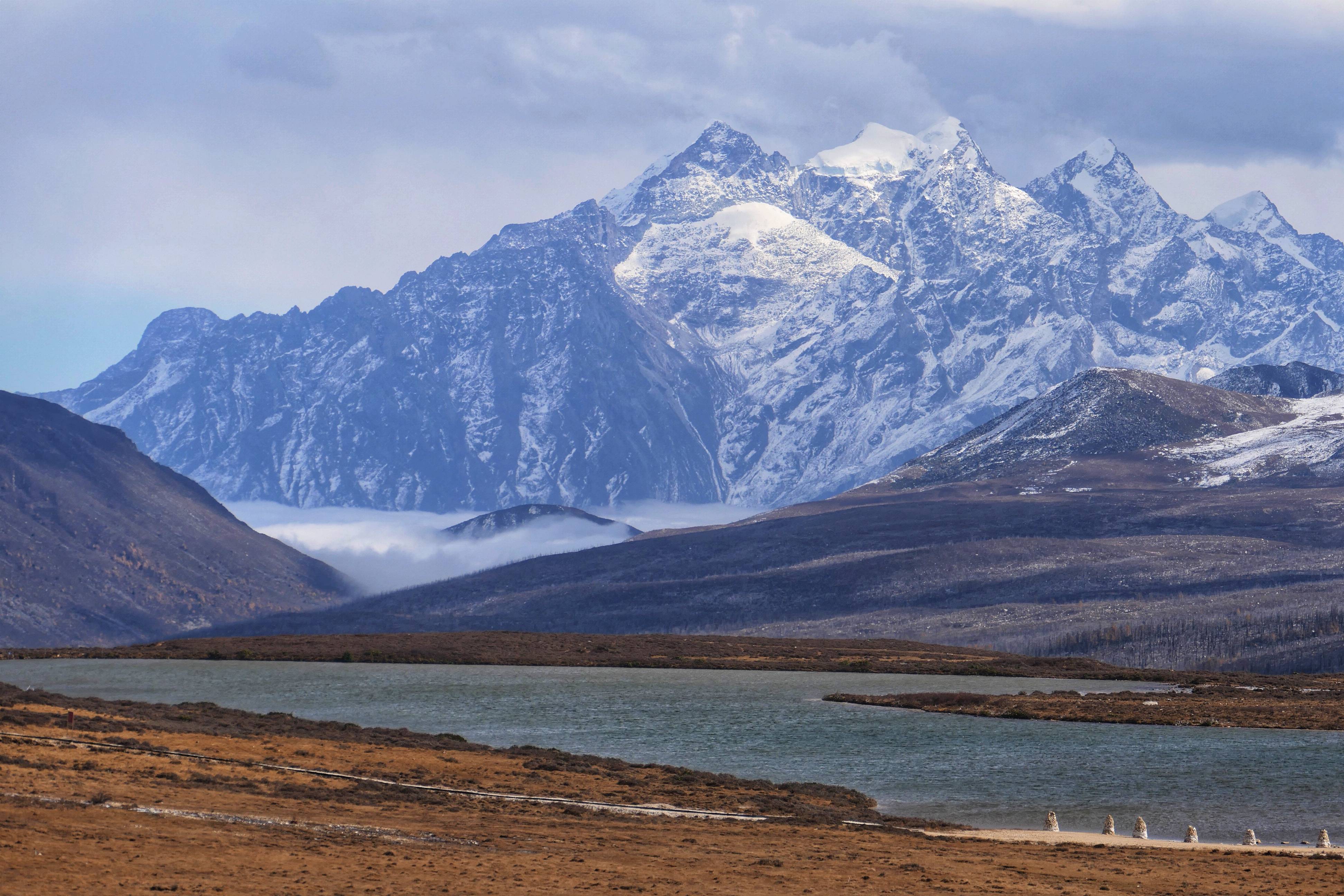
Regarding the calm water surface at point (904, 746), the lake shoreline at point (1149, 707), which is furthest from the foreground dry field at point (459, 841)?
the lake shoreline at point (1149, 707)

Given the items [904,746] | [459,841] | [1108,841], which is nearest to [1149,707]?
[904,746]

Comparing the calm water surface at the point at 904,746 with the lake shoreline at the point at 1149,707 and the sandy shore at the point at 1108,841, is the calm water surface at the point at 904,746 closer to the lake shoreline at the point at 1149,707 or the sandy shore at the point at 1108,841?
the sandy shore at the point at 1108,841

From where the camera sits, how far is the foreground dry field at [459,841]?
54156mm

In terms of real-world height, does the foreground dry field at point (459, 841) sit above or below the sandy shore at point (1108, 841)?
above

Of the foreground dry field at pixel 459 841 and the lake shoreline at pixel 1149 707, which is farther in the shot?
the lake shoreline at pixel 1149 707

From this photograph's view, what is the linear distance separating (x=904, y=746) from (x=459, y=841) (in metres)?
67.7

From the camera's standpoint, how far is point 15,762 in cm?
7188

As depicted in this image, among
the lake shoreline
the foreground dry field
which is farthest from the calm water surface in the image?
the foreground dry field

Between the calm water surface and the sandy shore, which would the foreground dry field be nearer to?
the sandy shore

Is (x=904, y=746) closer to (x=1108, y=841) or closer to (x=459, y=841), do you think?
(x=1108, y=841)

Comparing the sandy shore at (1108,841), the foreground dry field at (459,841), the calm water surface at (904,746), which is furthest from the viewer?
the calm water surface at (904,746)

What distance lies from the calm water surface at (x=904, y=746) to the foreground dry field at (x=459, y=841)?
11711mm

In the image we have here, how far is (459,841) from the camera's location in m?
63.7

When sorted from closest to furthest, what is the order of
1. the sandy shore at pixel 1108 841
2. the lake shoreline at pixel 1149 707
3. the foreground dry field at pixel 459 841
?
the foreground dry field at pixel 459 841 → the sandy shore at pixel 1108 841 → the lake shoreline at pixel 1149 707
